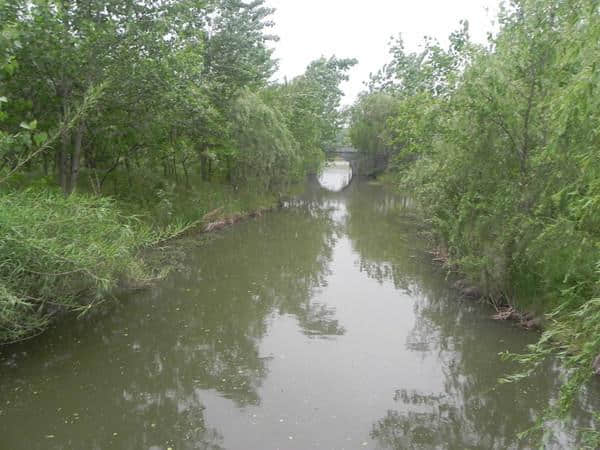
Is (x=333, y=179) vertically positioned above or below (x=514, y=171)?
below

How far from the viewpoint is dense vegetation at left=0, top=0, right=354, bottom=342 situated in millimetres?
6023

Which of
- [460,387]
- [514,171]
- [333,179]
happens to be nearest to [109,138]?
[514,171]

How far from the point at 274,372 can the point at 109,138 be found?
30.5 feet

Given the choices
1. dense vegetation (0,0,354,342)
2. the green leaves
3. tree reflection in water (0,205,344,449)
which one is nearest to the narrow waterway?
tree reflection in water (0,205,344,449)

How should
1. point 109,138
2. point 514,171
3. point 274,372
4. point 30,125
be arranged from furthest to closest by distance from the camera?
1. point 109,138
2. point 514,171
3. point 274,372
4. point 30,125

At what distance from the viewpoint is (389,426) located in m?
5.52

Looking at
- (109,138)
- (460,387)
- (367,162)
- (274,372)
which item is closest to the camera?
(460,387)

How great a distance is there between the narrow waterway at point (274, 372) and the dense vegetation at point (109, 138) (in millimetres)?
925

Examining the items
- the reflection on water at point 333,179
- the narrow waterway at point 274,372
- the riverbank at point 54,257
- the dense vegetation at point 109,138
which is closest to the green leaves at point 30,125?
the dense vegetation at point 109,138

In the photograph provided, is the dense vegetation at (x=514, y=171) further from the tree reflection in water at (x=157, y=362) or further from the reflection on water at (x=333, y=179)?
the reflection on water at (x=333, y=179)

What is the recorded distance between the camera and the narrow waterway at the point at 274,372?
5.30m

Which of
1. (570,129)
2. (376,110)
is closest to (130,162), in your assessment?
(570,129)

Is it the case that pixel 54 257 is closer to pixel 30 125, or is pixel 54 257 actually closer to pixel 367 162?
pixel 30 125

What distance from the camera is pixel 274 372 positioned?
6730mm
